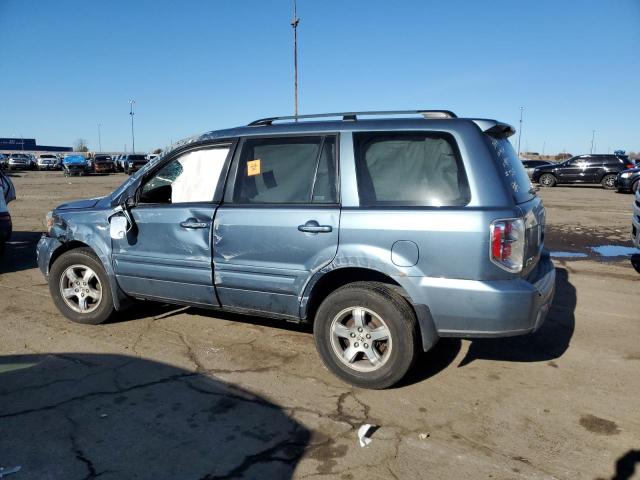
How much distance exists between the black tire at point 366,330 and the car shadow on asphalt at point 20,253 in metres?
5.69

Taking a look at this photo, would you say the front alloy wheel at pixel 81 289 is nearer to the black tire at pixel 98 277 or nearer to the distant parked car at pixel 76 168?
the black tire at pixel 98 277

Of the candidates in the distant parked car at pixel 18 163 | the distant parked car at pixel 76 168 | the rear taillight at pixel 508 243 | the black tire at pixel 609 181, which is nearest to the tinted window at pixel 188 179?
the rear taillight at pixel 508 243

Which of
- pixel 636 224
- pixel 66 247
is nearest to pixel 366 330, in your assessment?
pixel 66 247

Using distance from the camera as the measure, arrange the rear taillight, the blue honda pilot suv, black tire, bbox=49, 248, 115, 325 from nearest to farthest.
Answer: the rear taillight → the blue honda pilot suv → black tire, bbox=49, 248, 115, 325

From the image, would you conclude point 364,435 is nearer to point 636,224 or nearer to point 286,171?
point 286,171

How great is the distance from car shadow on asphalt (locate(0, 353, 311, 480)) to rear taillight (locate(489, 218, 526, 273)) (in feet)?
5.31

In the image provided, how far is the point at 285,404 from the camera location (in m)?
3.35

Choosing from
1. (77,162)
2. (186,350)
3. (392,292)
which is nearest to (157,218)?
(186,350)

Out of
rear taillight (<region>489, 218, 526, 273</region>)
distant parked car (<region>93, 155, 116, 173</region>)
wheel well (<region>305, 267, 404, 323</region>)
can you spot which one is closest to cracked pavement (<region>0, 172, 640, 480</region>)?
wheel well (<region>305, 267, 404, 323</region>)

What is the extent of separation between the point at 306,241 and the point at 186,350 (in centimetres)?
152

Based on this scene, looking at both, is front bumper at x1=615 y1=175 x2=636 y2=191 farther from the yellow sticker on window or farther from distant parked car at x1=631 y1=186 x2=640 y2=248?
the yellow sticker on window

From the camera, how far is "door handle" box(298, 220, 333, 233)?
142 inches

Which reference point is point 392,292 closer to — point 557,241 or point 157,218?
point 157,218

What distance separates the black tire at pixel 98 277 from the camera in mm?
4754
